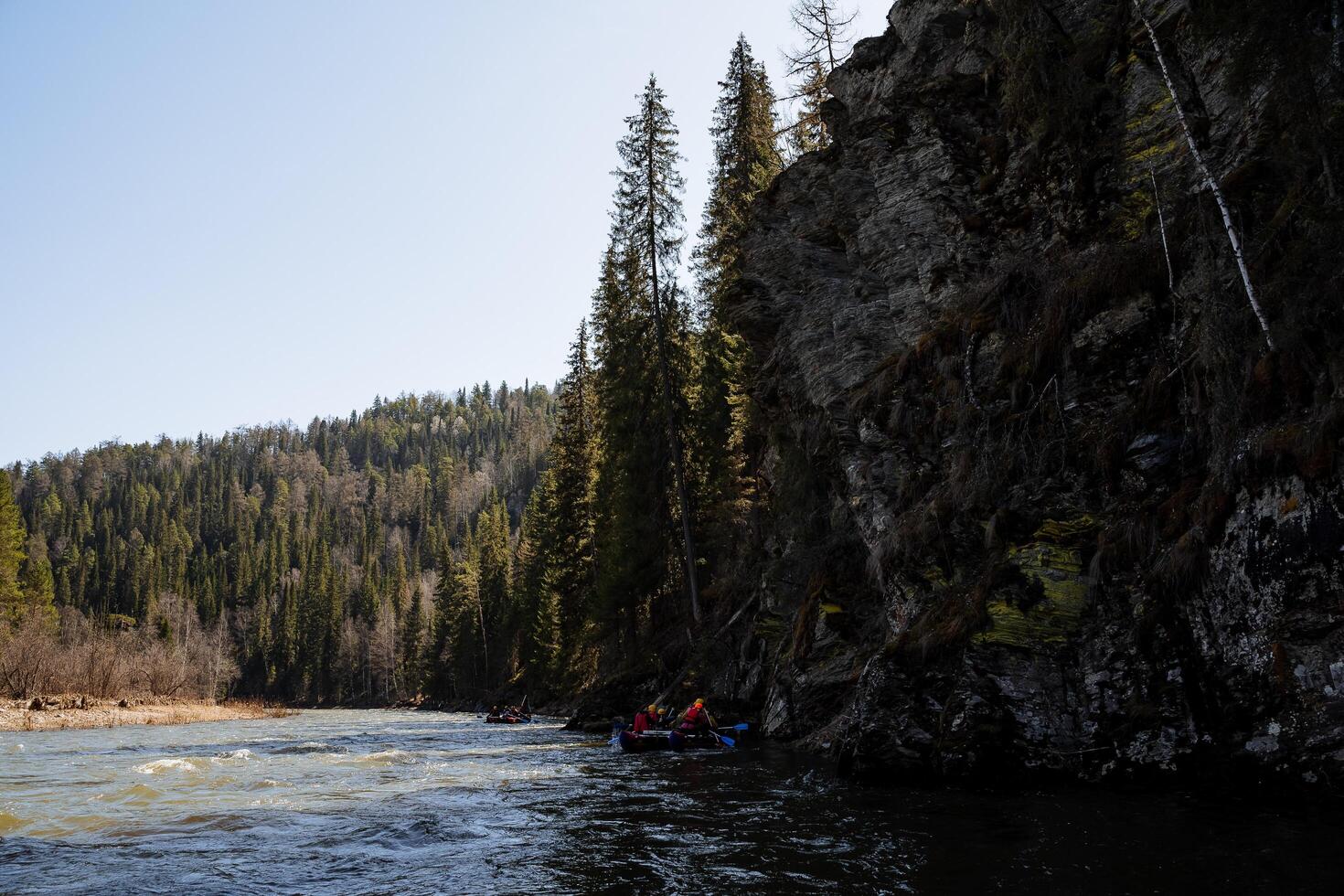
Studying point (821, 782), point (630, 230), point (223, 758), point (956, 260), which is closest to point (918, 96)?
point (956, 260)

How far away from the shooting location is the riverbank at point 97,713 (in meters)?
37.0

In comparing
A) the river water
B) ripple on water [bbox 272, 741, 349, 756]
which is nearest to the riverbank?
ripple on water [bbox 272, 741, 349, 756]

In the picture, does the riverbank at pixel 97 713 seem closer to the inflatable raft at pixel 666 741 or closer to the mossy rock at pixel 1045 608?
the inflatable raft at pixel 666 741

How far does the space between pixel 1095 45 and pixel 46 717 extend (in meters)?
47.4

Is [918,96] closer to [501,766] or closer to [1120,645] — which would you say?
[1120,645]

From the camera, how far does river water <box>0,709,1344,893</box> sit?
7469 millimetres

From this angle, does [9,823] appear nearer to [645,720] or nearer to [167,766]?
[167,766]

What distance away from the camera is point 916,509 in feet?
53.9

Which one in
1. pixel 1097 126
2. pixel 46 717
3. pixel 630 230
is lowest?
pixel 46 717

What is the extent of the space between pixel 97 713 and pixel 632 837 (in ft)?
143

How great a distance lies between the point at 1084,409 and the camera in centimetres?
1370

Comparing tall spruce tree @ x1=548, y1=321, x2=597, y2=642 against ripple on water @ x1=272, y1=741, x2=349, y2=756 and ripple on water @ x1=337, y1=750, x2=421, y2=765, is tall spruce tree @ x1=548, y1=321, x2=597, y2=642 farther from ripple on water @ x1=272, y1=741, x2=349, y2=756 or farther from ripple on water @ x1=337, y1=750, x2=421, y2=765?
ripple on water @ x1=337, y1=750, x2=421, y2=765

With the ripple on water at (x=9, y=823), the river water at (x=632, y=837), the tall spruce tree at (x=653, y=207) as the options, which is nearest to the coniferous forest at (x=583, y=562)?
the tall spruce tree at (x=653, y=207)

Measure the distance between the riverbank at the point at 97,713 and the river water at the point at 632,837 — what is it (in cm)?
2713
